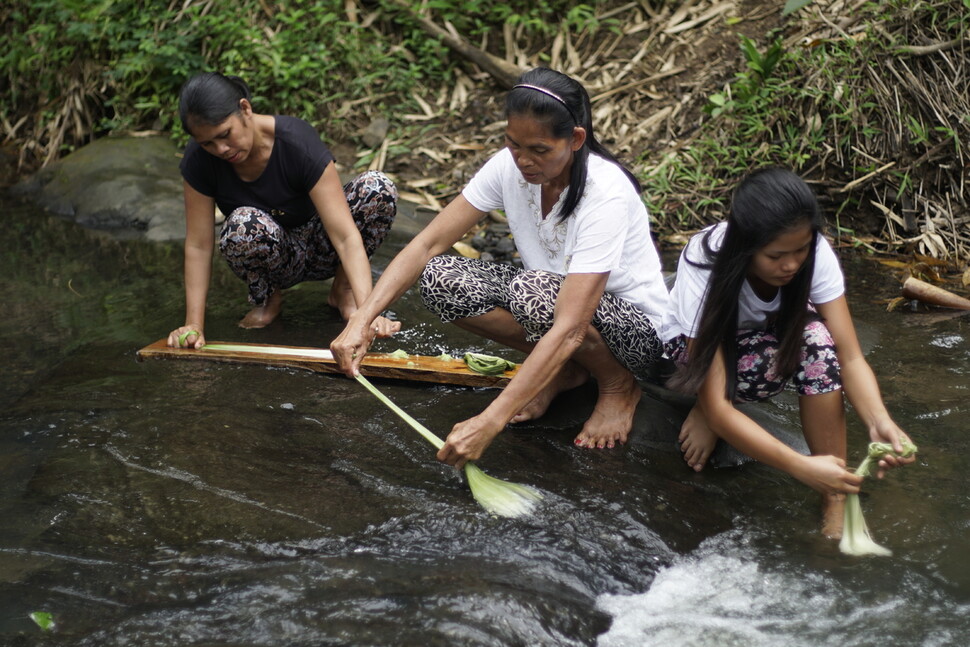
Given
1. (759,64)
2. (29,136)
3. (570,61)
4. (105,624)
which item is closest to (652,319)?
(105,624)

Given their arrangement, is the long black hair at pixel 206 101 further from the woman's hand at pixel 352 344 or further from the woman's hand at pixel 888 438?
the woman's hand at pixel 888 438

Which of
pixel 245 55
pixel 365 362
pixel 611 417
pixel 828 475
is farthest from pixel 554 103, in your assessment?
pixel 245 55

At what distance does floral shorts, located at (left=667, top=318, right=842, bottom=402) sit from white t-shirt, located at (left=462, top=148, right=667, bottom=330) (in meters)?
0.26

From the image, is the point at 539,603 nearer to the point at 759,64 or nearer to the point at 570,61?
the point at 759,64

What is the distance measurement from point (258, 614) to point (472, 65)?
18.2 feet

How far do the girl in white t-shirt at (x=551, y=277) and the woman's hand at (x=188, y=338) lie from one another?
1.09m

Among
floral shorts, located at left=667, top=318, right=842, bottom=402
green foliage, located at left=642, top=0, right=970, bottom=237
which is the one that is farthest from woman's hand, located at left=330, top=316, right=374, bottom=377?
green foliage, located at left=642, top=0, right=970, bottom=237

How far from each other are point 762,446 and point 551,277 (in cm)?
85

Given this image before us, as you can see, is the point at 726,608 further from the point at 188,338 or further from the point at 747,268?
the point at 188,338

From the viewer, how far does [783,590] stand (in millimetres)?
2311

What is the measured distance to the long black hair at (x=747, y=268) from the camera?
2.38m

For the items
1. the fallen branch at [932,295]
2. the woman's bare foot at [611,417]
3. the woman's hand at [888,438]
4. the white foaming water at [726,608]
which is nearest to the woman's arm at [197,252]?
the woman's bare foot at [611,417]

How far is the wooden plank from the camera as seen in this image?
345cm

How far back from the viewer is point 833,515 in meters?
2.60
